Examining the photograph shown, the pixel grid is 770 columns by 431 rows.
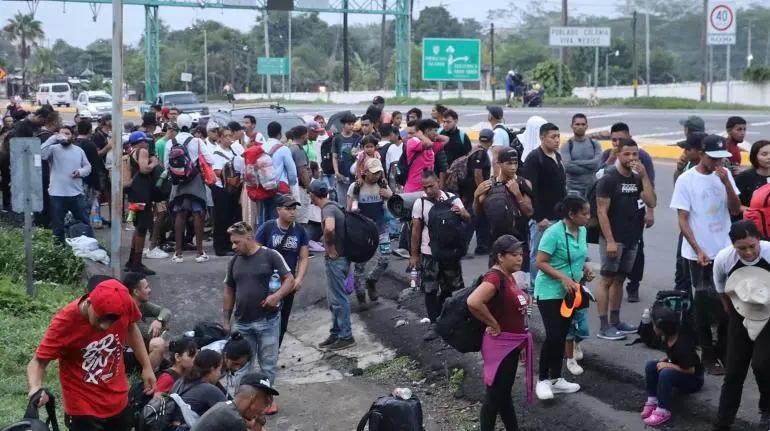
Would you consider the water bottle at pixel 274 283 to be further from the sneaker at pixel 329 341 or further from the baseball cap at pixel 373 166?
the baseball cap at pixel 373 166

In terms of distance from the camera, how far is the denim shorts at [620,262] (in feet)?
31.4

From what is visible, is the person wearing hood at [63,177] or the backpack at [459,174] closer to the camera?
the backpack at [459,174]

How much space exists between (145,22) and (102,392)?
160 ft

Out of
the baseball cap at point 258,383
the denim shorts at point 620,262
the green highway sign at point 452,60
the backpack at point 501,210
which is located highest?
the green highway sign at point 452,60

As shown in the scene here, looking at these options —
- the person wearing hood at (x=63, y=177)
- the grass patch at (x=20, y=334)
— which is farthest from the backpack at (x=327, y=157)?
the grass patch at (x=20, y=334)

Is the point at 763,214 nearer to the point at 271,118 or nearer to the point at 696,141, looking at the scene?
the point at 696,141

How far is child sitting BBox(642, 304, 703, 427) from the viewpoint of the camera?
26.5 ft

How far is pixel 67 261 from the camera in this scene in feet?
45.7

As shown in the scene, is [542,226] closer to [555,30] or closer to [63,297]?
[63,297]

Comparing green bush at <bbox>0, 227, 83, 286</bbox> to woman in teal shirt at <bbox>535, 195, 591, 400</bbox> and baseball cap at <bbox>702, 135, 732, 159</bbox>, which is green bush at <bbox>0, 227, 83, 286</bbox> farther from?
baseball cap at <bbox>702, 135, 732, 159</bbox>

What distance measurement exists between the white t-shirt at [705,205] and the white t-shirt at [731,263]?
125 cm

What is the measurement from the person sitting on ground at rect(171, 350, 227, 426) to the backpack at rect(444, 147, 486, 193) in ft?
19.8

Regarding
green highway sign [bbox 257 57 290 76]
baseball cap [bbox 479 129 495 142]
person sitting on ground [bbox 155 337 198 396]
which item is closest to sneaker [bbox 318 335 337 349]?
baseball cap [bbox 479 129 495 142]

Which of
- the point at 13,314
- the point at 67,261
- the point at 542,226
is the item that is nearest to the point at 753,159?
the point at 542,226
